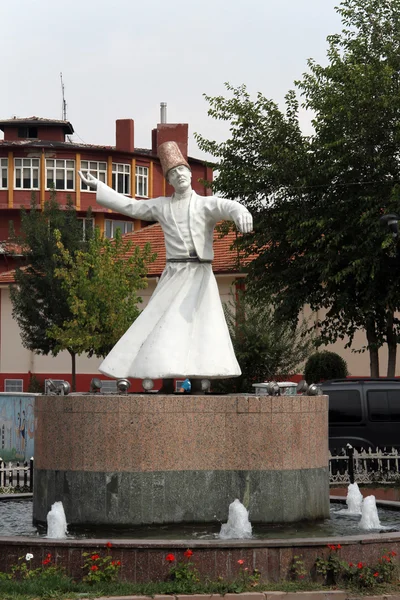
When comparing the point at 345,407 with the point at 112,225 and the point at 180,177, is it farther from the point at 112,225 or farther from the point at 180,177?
the point at 112,225

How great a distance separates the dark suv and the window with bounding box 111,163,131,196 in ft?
126

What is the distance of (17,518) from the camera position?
12969 millimetres

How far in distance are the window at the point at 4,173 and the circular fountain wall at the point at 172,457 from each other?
48.7 metres

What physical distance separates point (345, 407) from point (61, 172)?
39381mm

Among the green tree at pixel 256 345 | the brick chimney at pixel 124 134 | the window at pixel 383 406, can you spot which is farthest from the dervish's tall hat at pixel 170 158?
the brick chimney at pixel 124 134

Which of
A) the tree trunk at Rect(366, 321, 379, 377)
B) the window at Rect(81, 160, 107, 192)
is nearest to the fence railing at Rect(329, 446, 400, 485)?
the tree trunk at Rect(366, 321, 379, 377)

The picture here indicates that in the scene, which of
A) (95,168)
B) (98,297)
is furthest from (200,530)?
(95,168)

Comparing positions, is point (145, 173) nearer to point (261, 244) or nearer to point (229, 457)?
point (261, 244)

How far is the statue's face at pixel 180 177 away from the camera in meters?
12.8

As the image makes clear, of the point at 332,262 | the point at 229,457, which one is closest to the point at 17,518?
the point at 229,457

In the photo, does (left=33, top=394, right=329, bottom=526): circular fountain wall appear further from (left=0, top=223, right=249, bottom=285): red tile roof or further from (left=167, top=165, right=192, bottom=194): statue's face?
(left=0, top=223, right=249, bottom=285): red tile roof

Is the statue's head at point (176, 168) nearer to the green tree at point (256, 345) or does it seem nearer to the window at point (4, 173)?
the green tree at point (256, 345)

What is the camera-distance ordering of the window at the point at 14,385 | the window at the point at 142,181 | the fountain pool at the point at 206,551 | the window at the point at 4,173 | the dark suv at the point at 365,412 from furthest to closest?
1. the window at the point at 142,181
2. the window at the point at 4,173
3. the window at the point at 14,385
4. the dark suv at the point at 365,412
5. the fountain pool at the point at 206,551

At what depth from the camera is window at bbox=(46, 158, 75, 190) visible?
59000 millimetres
